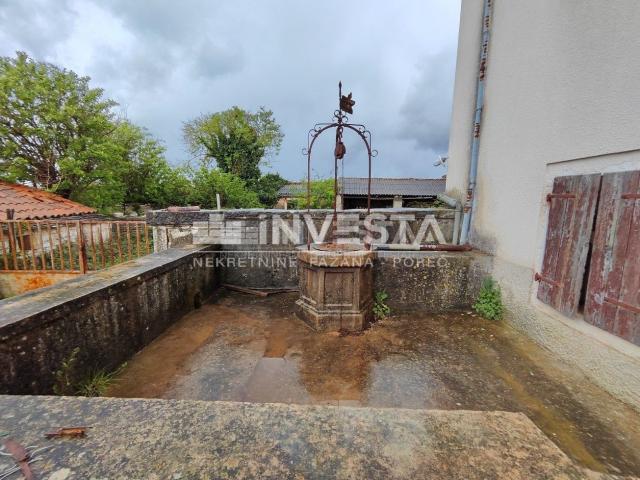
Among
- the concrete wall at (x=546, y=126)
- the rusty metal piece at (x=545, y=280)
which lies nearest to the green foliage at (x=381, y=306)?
Result: the concrete wall at (x=546, y=126)

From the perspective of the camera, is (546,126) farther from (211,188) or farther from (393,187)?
(393,187)

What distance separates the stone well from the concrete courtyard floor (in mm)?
197

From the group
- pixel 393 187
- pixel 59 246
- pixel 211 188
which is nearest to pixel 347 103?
pixel 59 246

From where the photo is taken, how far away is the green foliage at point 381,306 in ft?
13.6

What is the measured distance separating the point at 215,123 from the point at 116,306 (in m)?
20.6

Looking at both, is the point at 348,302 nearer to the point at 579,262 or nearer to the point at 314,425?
the point at 579,262

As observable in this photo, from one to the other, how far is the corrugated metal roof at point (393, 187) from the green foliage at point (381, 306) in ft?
43.7

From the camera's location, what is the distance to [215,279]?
496 cm

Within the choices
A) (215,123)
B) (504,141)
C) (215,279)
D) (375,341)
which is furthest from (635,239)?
(215,123)

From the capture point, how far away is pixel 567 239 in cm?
287

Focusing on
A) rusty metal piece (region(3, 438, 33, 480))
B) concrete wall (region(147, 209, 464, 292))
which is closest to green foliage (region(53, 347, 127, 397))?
rusty metal piece (region(3, 438, 33, 480))

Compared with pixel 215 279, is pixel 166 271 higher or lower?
higher

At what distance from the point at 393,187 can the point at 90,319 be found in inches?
730

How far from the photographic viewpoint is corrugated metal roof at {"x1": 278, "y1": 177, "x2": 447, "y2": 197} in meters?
17.9
